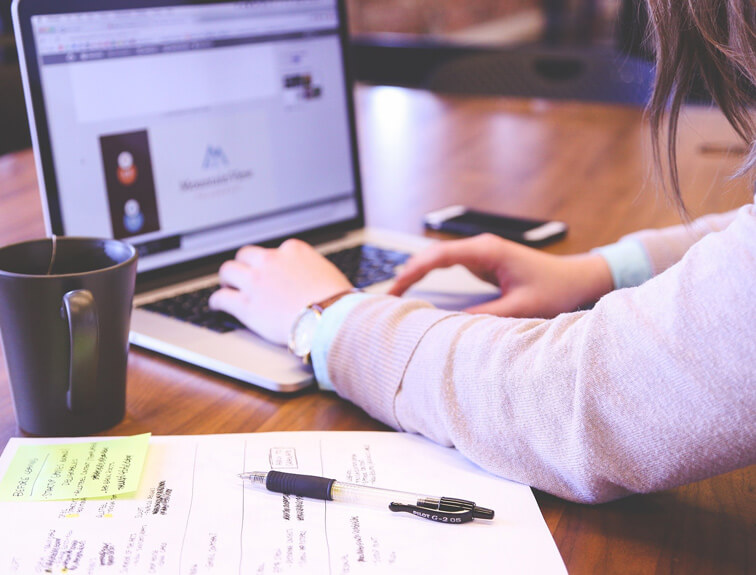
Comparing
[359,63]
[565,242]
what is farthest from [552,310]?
[359,63]

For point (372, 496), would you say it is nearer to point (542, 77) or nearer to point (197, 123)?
point (197, 123)

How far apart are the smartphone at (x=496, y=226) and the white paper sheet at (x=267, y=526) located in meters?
0.56

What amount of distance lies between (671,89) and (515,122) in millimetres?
1226

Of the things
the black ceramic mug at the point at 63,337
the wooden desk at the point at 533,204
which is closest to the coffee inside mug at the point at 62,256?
the black ceramic mug at the point at 63,337

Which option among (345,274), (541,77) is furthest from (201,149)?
(541,77)

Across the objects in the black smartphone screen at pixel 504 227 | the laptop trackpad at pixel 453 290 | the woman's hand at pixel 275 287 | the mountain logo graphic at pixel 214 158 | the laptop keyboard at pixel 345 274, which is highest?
the mountain logo graphic at pixel 214 158

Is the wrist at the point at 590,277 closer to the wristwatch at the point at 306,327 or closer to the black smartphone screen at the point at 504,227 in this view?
the black smartphone screen at the point at 504,227

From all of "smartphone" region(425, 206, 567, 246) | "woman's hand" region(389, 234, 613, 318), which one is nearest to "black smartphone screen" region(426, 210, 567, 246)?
"smartphone" region(425, 206, 567, 246)

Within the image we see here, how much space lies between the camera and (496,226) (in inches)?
44.4

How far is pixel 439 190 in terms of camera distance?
1312 millimetres

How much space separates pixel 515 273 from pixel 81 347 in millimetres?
443

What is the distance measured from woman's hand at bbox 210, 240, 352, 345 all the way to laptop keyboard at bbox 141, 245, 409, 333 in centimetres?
1

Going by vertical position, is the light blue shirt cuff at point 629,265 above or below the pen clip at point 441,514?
above

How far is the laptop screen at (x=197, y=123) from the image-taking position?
0.79 meters
